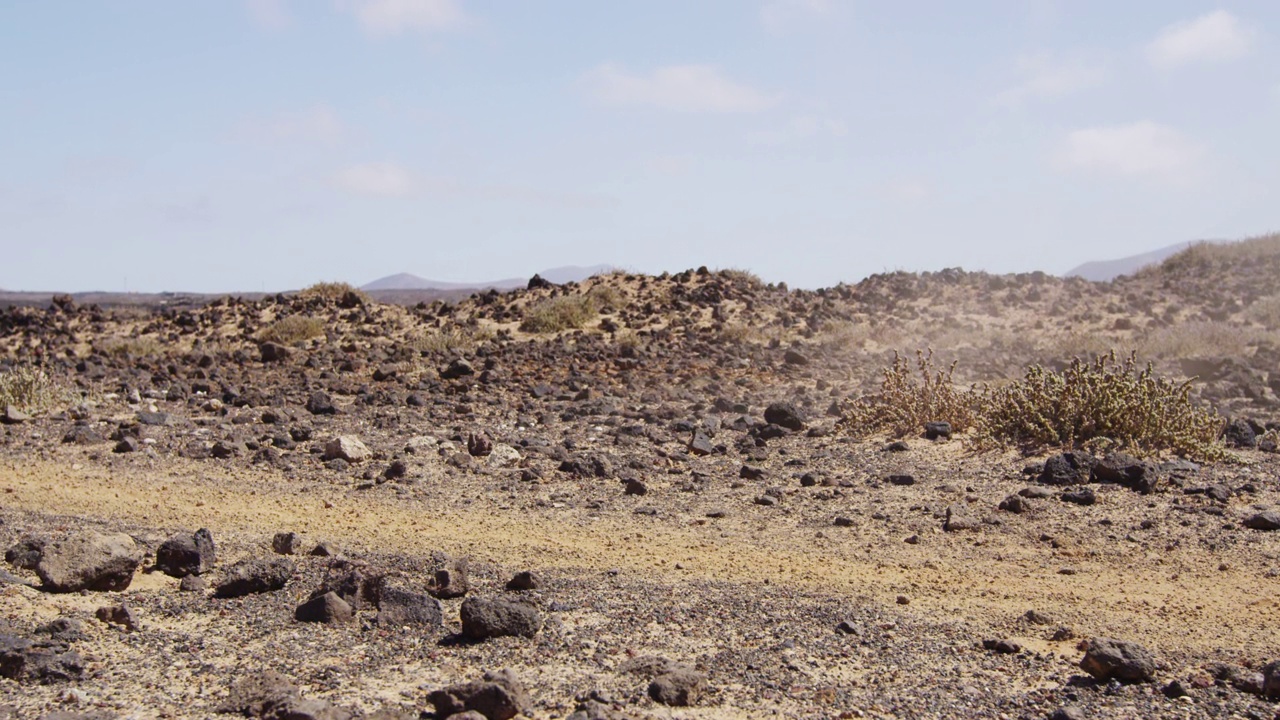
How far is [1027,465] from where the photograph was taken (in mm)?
8016

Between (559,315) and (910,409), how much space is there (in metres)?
8.72

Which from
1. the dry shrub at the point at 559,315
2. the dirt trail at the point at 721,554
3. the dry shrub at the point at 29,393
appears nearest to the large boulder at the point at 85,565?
the dirt trail at the point at 721,554

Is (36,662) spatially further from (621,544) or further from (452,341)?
(452,341)

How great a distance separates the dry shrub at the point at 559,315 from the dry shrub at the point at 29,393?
723cm

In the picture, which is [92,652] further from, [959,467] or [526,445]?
[959,467]

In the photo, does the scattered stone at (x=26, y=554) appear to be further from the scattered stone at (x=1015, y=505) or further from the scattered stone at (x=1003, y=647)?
the scattered stone at (x=1015, y=505)

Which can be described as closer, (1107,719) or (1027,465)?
(1107,719)

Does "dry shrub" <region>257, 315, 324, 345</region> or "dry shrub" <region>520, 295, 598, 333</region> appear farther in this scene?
"dry shrub" <region>257, 315, 324, 345</region>

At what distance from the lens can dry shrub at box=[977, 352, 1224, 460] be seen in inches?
328

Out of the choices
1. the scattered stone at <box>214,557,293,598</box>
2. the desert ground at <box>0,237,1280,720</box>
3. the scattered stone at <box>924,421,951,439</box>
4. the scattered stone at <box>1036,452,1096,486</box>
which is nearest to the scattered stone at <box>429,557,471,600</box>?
the desert ground at <box>0,237,1280,720</box>

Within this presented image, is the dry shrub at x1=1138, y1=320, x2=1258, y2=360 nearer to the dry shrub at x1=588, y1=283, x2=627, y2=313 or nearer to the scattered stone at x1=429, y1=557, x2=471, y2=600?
the dry shrub at x1=588, y1=283, x2=627, y2=313

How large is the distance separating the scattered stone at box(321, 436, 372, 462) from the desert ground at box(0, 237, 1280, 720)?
41 millimetres

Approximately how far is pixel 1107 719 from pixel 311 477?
6390 millimetres

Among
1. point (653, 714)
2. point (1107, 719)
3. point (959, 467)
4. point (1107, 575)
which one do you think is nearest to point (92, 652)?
point (653, 714)
